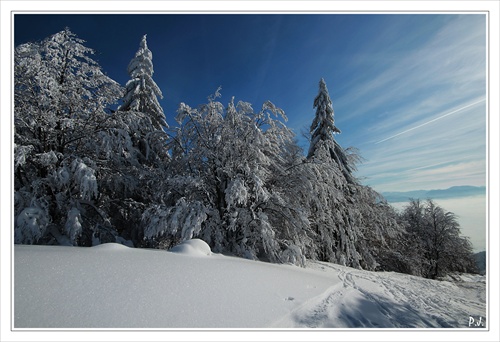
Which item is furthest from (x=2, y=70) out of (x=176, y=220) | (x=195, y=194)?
(x=195, y=194)

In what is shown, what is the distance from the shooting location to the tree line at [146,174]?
5.61 m

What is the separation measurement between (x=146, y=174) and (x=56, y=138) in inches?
104

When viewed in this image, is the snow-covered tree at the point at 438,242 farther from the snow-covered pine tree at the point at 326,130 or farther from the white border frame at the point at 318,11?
the white border frame at the point at 318,11

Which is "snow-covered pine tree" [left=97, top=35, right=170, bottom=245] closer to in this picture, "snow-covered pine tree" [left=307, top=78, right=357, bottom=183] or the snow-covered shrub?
the snow-covered shrub

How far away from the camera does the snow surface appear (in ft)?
7.64

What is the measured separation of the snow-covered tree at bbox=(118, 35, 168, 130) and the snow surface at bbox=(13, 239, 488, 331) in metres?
8.36

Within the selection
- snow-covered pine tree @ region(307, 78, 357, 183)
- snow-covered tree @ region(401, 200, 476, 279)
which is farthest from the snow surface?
snow-covered tree @ region(401, 200, 476, 279)

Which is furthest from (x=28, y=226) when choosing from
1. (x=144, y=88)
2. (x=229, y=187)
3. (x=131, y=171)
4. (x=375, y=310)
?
(x=144, y=88)

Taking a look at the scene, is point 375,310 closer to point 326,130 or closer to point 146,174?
point 146,174

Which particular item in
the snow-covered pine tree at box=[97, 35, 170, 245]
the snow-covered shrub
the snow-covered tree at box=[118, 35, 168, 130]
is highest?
A: the snow-covered tree at box=[118, 35, 168, 130]

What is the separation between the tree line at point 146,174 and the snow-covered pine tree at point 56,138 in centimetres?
3

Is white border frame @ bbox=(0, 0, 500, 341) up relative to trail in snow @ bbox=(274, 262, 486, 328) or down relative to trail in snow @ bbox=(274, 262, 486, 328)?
up

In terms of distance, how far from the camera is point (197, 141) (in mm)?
7328

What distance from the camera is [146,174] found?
7.17 metres
